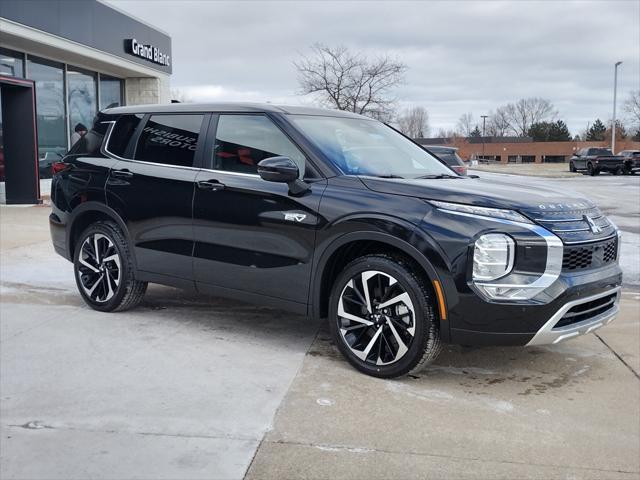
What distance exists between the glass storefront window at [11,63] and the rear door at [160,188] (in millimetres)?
11999

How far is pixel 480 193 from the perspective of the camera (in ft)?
13.5

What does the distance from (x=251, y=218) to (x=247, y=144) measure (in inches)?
24.4

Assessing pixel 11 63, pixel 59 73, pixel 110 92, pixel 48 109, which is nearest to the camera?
pixel 11 63

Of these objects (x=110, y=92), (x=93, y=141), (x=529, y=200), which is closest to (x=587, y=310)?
(x=529, y=200)

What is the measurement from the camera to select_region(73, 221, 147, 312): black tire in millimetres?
5625

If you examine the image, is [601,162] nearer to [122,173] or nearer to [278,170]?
[122,173]

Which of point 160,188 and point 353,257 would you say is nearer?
point 353,257

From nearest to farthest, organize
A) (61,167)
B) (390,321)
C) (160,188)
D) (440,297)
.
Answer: (440,297) < (390,321) < (160,188) < (61,167)

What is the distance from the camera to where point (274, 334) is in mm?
5320

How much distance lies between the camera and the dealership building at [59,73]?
48.2 ft

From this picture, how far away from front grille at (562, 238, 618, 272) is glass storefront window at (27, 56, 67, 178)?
53.5 feet

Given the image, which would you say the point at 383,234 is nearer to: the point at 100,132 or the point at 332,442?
the point at 332,442

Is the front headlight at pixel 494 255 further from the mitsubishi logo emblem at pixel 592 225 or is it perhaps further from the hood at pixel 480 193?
the mitsubishi logo emblem at pixel 592 225

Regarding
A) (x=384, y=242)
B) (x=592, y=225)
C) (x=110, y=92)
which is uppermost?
(x=110, y=92)
